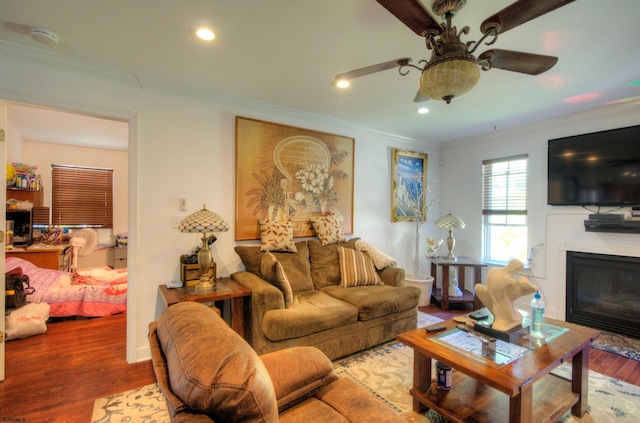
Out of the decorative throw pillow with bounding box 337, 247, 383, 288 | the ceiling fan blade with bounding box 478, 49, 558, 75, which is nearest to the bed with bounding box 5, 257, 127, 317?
the decorative throw pillow with bounding box 337, 247, 383, 288

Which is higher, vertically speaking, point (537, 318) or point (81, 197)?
point (81, 197)

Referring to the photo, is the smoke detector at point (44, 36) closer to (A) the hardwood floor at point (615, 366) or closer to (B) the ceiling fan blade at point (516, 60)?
(B) the ceiling fan blade at point (516, 60)

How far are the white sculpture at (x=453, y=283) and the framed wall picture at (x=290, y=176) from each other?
5.17ft

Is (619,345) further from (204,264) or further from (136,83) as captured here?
(136,83)

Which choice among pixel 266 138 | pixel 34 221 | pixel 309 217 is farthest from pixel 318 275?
pixel 34 221

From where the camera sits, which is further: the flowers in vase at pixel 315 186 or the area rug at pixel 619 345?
the flowers in vase at pixel 315 186

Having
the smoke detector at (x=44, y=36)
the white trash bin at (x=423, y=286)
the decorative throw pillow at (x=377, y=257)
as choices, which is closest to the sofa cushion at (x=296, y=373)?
the decorative throw pillow at (x=377, y=257)

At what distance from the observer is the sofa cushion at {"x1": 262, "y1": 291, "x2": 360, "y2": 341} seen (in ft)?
7.64

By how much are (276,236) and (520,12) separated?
257 cm

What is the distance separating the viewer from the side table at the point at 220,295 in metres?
2.34

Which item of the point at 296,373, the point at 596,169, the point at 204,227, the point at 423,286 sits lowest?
the point at 423,286

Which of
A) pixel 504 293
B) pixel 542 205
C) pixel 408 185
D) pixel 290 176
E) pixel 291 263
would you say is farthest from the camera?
pixel 408 185

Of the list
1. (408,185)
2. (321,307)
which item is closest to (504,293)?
(321,307)

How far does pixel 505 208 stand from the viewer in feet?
14.0
